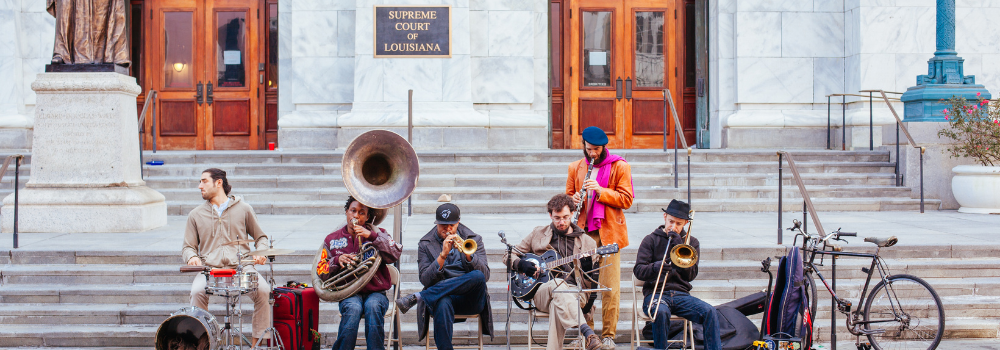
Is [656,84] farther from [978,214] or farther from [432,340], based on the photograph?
[432,340]

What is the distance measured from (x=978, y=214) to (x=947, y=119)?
1.44m

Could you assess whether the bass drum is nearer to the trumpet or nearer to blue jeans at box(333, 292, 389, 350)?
blue jeans at box(333, 292, 389, 350)

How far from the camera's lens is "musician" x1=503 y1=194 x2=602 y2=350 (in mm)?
5500

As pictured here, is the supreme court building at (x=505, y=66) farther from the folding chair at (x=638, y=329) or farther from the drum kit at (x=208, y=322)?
the drum kit at (x=208, y=322)

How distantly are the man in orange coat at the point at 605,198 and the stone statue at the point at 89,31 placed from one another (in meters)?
5.63

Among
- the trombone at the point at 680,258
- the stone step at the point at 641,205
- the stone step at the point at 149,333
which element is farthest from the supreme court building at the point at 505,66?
the trombone at the point at 680,258

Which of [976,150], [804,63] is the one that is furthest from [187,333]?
[804,63]

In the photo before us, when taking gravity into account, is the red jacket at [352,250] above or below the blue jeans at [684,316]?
above

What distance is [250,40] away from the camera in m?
14.9

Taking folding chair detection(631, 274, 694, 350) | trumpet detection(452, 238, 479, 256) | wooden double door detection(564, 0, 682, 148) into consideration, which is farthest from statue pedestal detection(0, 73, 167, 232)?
wooden double door detection(564, 0, 682, 148)

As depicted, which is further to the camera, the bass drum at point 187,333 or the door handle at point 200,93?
the door handle at point 200,93

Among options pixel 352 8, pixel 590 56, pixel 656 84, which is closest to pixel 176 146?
pixel 352 8

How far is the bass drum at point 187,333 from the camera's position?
16.4 feet

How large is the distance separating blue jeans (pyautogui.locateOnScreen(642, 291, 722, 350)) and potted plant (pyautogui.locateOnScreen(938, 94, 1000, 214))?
700 centimetres
